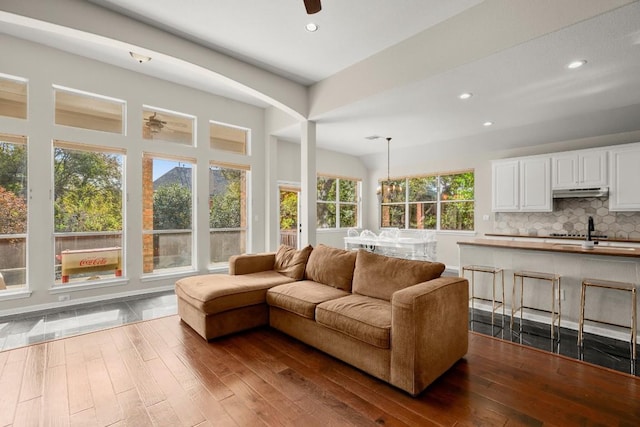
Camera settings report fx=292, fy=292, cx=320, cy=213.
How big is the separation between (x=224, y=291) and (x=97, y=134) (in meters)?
3.30

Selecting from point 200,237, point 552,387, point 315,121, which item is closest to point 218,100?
point 315,121

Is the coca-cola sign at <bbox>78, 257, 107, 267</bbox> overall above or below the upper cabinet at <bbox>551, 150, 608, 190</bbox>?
below

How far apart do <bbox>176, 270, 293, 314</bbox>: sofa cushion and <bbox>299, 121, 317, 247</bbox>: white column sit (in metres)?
1.47

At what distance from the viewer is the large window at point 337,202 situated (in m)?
7.79

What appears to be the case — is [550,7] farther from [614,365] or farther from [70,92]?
[70,92]

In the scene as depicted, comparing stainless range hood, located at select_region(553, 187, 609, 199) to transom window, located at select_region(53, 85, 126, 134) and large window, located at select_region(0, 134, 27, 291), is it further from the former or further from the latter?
large window, located at select_region(0, 134, 27, 291)

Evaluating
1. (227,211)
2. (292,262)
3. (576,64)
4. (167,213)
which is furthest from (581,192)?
(167,213)

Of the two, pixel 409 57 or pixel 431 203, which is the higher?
pixel 409 57

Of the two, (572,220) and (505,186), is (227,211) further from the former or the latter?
(572,220)

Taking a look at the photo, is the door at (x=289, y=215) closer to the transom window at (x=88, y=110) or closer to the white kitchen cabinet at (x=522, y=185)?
the transom window at (x=88, y=110)

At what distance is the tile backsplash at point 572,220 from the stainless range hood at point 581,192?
0.92 feet

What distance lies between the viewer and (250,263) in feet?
12.5

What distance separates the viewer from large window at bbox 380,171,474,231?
6.80m

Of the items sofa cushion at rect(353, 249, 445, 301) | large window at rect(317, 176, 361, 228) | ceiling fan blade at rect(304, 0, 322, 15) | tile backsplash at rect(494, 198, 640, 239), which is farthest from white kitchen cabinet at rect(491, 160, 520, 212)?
ceiling fan blade at rect(304, 0, 322, 15)
